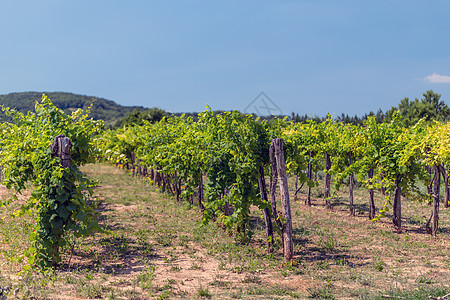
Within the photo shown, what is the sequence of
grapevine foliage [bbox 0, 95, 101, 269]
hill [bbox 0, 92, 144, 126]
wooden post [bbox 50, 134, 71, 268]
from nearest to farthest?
grapevine foliage [bbox 0, 95, 101, 269] → wooden post [bbox 50, 134, 71, 268] → hill [bbox 0, 92, 144, 126]

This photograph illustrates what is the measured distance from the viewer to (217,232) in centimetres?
1154

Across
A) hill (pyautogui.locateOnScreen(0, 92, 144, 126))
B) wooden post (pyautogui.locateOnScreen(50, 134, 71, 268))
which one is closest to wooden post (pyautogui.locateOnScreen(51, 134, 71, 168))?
wooden post (pyautogui.locateOnScreen(50, 134, 71, 268))

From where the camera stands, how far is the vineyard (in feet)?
22.9

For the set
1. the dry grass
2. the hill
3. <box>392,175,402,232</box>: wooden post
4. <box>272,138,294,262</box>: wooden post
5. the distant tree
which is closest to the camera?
the dry grass

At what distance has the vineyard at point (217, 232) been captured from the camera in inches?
275

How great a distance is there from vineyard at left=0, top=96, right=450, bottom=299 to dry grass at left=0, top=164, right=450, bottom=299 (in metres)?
0.04

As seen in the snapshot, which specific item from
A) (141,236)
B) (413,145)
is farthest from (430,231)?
(141,236)

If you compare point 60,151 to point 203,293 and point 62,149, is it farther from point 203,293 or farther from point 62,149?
point 203,293

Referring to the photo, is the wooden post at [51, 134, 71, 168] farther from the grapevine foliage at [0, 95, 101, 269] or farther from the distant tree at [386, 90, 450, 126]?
the distant tree at [386, 90, 450, 126]

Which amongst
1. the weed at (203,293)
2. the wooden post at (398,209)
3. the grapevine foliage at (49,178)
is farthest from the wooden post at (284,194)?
the wooden post at (398,209)

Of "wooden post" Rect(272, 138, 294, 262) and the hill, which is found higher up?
the hill

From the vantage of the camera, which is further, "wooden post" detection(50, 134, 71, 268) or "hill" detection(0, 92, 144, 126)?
"hill" detection(0, 92, 144, 126)

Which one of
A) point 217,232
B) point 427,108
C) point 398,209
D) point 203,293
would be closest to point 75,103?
point 427,108

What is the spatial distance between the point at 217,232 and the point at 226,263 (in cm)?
303
